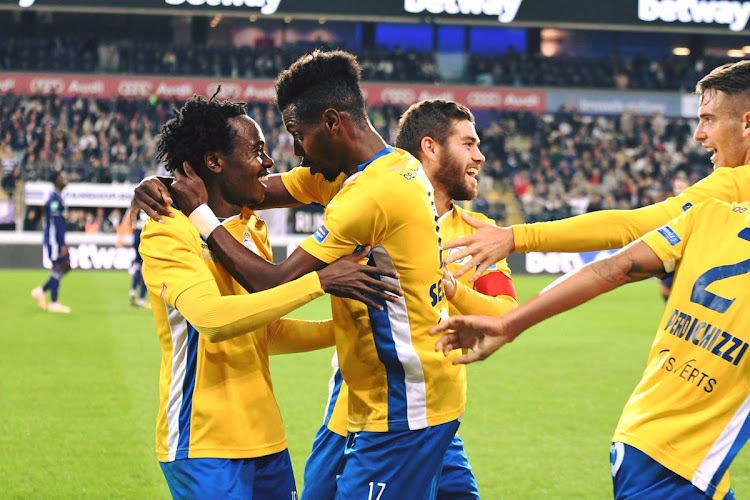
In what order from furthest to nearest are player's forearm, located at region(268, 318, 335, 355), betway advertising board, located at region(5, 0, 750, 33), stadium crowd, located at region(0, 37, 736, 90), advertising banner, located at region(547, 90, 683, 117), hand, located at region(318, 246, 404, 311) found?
advertising banner, located at region(547, 90, 683, 117)
stadium crowd, located at region(0, 37, 736, 90)
betway advertising board, located at region(5, 0, 750, 33)
player's forearm, located at region(268, 318, 335, 355)
hand, located at region(318, 246, 404, 311)

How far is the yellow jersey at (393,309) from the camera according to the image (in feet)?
10.0

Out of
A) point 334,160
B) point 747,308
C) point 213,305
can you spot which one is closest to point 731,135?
point 747,308

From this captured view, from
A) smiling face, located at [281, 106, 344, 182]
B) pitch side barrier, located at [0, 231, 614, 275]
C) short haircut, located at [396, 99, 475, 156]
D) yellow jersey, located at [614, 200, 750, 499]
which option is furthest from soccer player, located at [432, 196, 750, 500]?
pitch side barrier, located at [0, 231, 614, 275]

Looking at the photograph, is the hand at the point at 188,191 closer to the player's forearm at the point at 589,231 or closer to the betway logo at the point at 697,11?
the player's forearm at the point at 589,231

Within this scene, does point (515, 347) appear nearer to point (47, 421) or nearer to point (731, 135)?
point (47, 421)

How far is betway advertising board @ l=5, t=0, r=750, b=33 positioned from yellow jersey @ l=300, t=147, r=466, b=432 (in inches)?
1189

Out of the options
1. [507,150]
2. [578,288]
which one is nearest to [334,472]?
[578,288]

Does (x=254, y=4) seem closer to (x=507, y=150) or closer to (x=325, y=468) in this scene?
(x=507, y=150)

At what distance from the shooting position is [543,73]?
3766 cm

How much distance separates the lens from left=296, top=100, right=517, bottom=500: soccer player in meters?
3.93

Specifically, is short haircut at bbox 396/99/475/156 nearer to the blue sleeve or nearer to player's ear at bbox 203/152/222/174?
player's ear at bbox 203/152/222/174

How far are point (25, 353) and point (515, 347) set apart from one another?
644cm

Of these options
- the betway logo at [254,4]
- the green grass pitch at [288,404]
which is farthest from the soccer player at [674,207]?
the betway logo at [254,4]

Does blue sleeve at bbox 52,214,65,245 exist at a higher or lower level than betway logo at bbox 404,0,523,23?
lower
